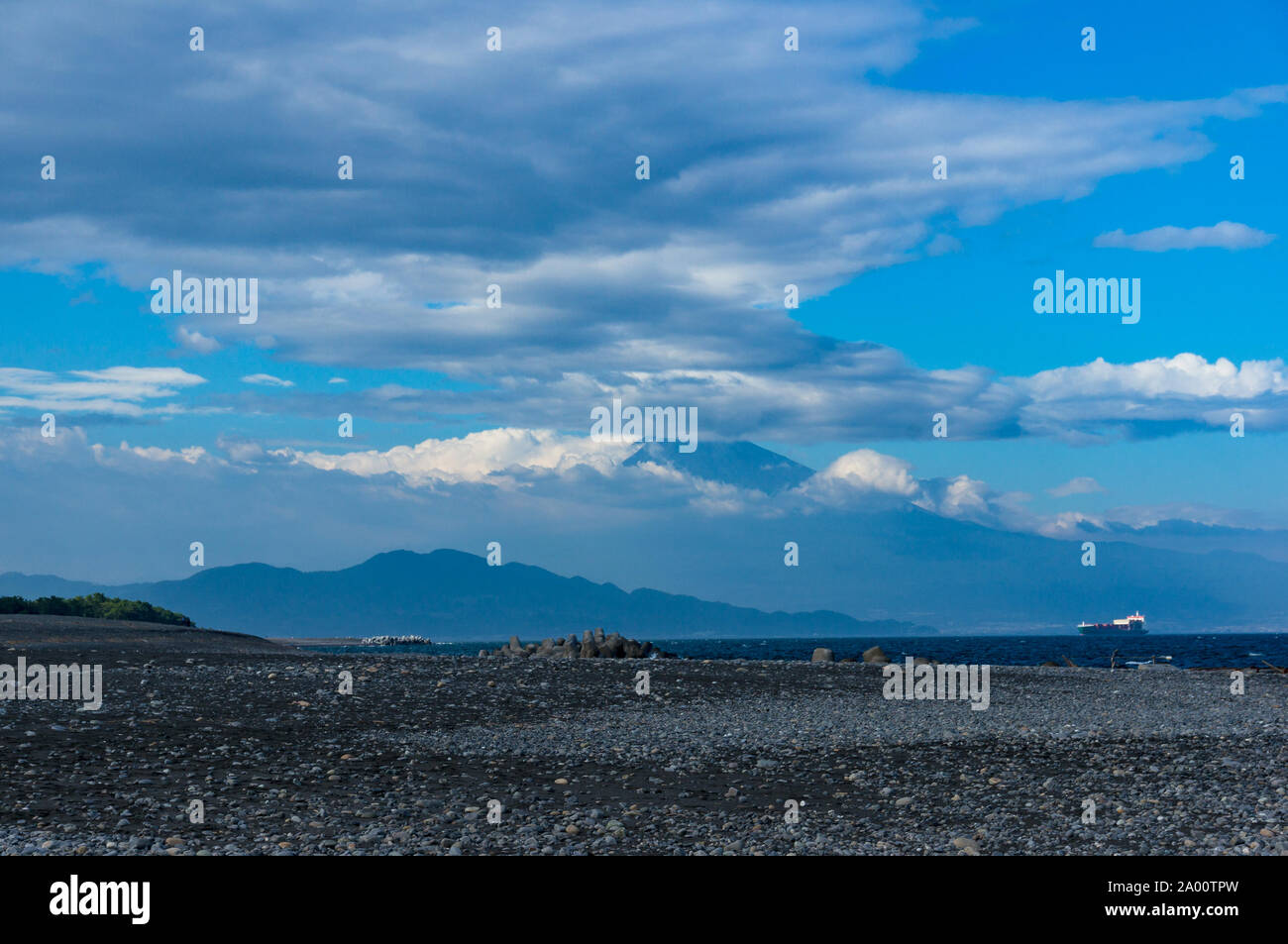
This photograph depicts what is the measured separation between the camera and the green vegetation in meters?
84.5

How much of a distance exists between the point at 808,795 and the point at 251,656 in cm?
3065

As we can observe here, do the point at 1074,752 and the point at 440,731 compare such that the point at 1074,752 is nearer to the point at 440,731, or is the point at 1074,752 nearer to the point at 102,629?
the point at 440,731

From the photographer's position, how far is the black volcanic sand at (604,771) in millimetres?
14086

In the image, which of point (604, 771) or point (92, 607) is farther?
point (92, 607)

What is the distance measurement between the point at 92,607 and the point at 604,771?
89.1m

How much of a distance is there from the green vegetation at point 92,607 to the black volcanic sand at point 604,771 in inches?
2431

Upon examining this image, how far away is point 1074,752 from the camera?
2277 cm

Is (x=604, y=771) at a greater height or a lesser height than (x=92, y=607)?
greater

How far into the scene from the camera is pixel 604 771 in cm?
1933

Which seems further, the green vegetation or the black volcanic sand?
the green vegetation

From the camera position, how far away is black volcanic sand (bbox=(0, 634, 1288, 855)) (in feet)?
46.2

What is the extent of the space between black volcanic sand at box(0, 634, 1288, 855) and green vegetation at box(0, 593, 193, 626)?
203ft
